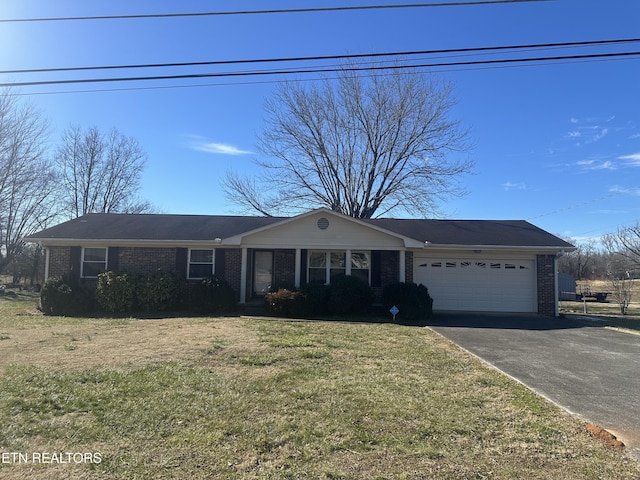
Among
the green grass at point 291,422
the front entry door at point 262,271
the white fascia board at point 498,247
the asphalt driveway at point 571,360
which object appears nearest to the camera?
the green grass at point 291,422

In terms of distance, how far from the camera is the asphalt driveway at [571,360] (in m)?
5.25

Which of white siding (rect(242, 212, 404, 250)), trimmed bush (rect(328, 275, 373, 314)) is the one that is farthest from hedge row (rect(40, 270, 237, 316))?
trimmed bush (rect(328, 275, 373, 314))

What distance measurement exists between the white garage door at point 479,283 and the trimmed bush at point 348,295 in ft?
8.45

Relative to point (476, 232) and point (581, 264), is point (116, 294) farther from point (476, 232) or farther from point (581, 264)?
point (581, 264)

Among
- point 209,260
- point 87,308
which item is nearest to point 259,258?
point 209,260

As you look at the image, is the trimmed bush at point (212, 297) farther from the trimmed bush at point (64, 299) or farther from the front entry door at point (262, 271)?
the trimmed bush at point (64, 299)

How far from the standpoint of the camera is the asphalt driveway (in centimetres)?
525

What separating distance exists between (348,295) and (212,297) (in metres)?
4.81

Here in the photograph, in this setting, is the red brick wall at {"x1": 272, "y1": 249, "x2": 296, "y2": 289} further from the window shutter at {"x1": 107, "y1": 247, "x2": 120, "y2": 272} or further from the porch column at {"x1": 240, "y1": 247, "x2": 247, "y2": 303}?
the window shutter at {"x1": 107, "y1": 247, "x2": 120, "y2": 272}

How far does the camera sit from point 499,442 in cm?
424

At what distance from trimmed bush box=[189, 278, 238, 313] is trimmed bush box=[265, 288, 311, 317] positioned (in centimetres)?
158

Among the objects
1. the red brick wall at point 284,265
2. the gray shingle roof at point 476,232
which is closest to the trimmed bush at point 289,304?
the red brick wall at point 284,265

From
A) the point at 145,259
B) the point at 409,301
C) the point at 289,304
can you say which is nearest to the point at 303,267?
the point at 289,304

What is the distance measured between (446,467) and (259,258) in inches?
579
